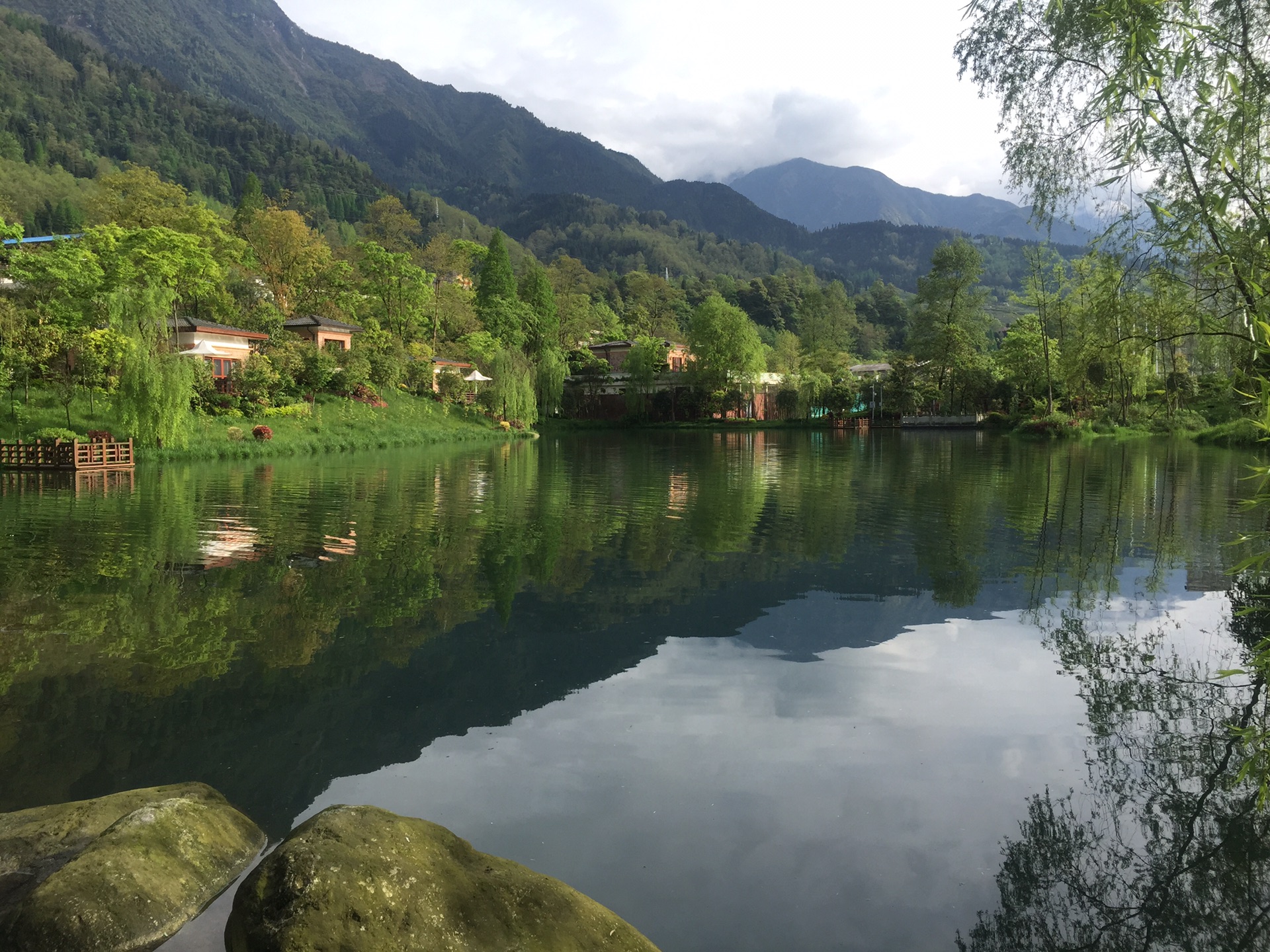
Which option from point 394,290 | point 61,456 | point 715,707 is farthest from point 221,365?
point 715,707

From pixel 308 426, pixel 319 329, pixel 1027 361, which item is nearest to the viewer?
pixel 308 426

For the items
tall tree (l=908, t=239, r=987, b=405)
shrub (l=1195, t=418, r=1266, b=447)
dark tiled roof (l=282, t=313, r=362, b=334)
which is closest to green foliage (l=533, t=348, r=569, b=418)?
dark tiled roof (l=282, t=313, r=362, b=334)

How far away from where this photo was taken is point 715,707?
658 cm

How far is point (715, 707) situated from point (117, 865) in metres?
4.19

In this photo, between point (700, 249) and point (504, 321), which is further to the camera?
point (700, 249)

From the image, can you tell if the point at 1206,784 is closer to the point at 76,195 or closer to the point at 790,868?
the point at 790,868

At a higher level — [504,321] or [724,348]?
[504,321]

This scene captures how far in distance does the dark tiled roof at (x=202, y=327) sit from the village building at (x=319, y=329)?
455 cm

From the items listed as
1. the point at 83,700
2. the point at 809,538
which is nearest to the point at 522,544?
the point at 809,538

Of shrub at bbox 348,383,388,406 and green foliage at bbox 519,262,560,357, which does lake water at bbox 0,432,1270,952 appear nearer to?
shrub at bbox 348,383,388,406

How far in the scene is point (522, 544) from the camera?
43.3ft

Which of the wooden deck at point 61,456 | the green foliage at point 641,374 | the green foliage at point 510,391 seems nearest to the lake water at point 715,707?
the wooden deck at point 61,456

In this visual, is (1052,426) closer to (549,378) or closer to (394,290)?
(549,378)

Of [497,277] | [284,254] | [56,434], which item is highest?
[497,277]
